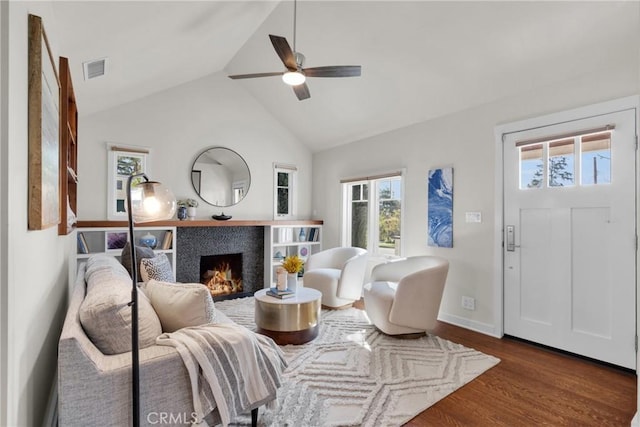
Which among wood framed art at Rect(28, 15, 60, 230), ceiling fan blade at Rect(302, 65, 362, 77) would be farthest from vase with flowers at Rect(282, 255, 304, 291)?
wood framed art at Rect(28, 15, 60, 230)

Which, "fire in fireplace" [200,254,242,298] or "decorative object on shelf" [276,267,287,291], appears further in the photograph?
"fire in fireplace" [200,254,242,298]

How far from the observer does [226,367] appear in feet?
5.09

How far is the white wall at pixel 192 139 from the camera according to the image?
13.1 ft

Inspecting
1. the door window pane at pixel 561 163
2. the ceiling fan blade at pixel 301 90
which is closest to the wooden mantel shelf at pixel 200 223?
the ceiling fan blade at pixel 301 90

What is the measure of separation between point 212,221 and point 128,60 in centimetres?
221

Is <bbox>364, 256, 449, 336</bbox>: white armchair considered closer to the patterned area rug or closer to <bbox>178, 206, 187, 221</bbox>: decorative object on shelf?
the patterned area rug

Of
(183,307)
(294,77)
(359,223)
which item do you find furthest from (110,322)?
(359,223)

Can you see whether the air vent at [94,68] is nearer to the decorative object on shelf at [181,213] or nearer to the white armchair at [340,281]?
the decorative object on shelf at [181,213]

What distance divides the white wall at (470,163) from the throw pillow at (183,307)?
284cm

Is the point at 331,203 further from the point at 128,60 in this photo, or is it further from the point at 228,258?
the point at 128,60

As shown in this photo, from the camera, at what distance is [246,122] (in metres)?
5.20

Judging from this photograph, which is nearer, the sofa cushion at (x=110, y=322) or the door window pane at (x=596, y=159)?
the sofa cushion at (x=110, y=322)

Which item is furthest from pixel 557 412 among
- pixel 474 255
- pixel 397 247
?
pixel 397 247

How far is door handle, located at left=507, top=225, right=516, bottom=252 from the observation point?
3268 mm
